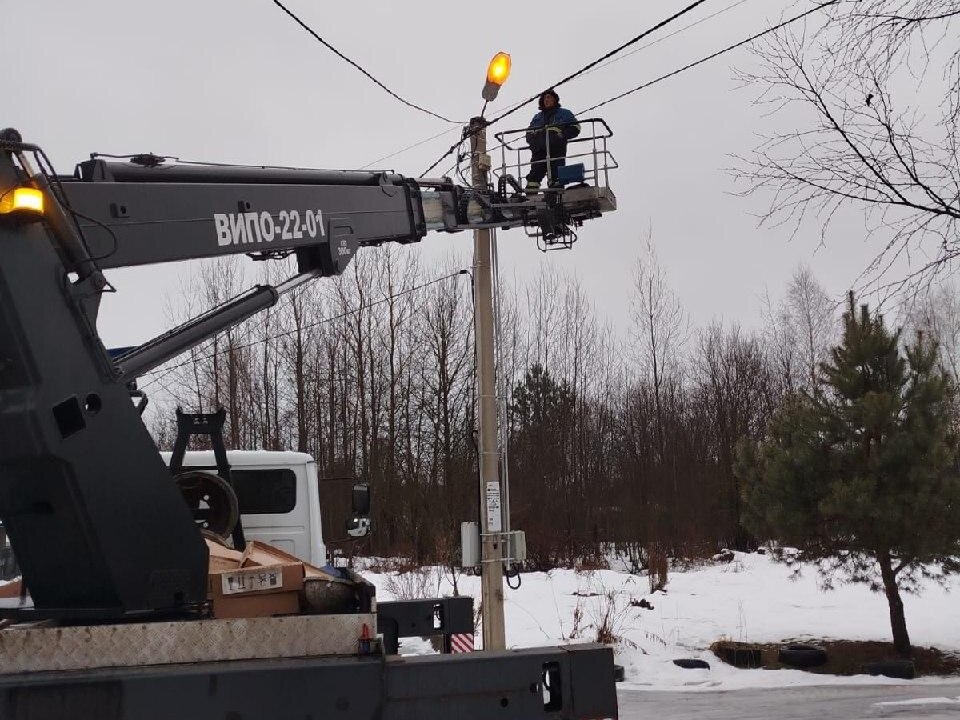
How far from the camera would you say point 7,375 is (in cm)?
446

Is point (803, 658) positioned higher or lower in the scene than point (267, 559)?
lower

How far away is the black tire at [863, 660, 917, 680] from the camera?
527 inches

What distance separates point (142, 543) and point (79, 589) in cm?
37

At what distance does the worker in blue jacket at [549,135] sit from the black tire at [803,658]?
819 cm

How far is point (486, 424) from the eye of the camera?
39.7 feet

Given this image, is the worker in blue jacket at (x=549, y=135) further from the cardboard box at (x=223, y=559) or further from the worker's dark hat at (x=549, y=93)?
the cardboard box at (x=223, y=559)

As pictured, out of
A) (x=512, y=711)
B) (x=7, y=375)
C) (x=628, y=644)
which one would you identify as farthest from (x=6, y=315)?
(x=628, y=644)

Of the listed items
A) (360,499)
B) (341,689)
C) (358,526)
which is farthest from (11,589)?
(341,689)

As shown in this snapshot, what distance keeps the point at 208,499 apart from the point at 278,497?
6.11 feet

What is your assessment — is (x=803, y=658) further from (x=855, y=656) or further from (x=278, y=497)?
(x=278, y=497)

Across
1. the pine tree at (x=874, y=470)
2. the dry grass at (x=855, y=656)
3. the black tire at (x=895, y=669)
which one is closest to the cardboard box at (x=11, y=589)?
the dry grass at (x=855, y=656)

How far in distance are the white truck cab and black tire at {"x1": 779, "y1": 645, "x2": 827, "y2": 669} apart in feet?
29.3

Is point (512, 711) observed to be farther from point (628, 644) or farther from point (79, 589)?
point (628, 644)

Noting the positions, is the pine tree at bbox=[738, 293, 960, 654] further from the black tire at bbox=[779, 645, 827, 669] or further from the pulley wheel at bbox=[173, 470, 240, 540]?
the pulley wheel at bbox=[173, 470, 240, 540]
